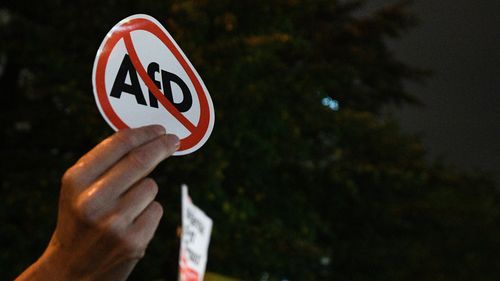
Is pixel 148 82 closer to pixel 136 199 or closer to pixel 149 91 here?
pixel 149 91

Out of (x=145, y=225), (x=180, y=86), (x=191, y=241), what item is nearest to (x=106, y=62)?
(x=180, y=86)

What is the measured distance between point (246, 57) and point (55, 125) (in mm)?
3386

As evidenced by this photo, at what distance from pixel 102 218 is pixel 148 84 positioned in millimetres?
440

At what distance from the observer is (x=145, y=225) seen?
1.28 m

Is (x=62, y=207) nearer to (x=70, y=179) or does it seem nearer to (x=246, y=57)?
(x=70, y=179)

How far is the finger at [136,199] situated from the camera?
1230 millimetres

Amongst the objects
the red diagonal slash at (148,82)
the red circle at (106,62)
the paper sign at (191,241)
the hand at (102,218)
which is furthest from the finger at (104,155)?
the paper sign at (191,241)

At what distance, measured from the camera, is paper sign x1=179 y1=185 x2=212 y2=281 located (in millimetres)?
5238

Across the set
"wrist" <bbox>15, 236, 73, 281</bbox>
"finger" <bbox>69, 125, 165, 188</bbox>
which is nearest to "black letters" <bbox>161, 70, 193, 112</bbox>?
"finger" <bbox>69, 125, 165, 188</bbox>

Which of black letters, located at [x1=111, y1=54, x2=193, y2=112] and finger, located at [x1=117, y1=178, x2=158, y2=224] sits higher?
black letters, located at [x1=111, y1=54, x2=193, y2=112]

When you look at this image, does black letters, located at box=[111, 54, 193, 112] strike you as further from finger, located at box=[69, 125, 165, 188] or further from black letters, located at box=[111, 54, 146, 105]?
finger, located at box=[69, 125, 165, 188]

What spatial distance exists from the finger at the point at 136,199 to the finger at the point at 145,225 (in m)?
0.01

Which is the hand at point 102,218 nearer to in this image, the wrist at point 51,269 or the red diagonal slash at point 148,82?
the wrist at point 51,269

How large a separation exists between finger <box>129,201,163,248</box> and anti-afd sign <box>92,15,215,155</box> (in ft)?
0.69
